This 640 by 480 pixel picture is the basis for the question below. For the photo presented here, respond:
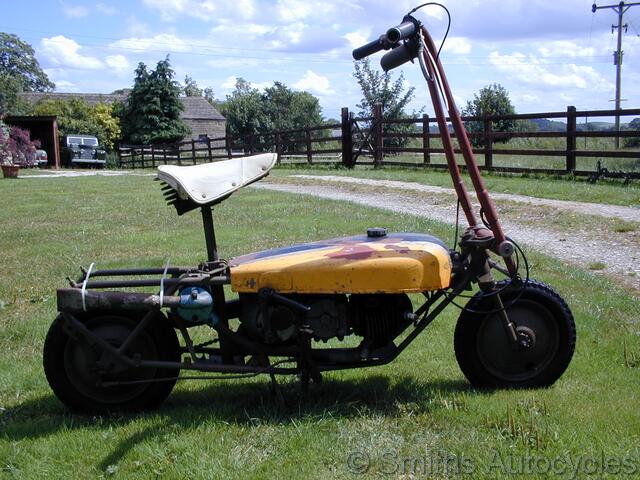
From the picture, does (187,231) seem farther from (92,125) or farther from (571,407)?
(92,125)

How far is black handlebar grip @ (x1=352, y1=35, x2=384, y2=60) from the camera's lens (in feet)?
12.6

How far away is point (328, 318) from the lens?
157 inches

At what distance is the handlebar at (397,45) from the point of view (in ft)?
12.5

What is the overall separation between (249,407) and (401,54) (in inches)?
82.4

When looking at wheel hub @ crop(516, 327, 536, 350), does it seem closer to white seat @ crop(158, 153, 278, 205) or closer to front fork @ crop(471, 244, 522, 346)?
→ front fork @ crop(471, 244, 522, 346)

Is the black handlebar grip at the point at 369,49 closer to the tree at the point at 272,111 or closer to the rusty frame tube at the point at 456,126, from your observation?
the rusty frame tube at the point at 456,126

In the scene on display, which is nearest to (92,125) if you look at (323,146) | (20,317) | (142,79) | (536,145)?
(142,79)

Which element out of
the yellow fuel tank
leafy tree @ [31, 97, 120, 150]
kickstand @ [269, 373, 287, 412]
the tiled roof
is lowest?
kickstand @ [269, 373, 287, 412]

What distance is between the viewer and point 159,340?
408 cm

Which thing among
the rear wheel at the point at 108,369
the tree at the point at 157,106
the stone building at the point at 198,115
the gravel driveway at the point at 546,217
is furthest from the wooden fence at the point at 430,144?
the stone building at the point at 198,115

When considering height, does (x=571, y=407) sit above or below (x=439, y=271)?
below

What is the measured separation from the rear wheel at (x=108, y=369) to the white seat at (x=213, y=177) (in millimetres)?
725

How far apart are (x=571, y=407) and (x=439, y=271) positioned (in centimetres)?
98

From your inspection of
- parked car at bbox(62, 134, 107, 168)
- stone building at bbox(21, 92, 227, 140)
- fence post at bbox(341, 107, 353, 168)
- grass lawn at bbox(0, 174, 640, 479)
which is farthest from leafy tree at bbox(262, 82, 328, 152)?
grass lawn at bbox(0, 174, 640, 479)
